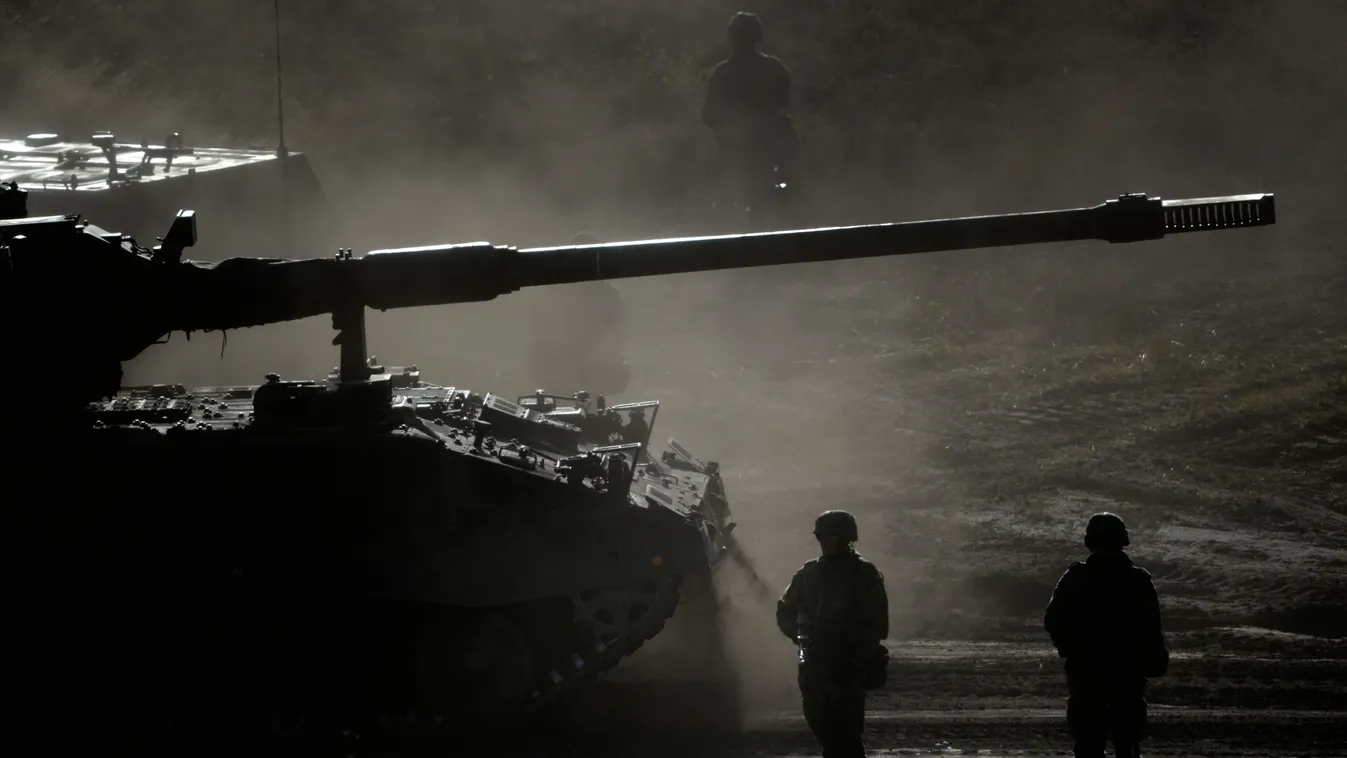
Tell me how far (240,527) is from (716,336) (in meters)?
12.8

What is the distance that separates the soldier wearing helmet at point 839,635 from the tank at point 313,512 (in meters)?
1.42

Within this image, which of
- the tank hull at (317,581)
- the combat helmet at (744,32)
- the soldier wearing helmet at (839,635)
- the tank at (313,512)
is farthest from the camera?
the combat helmet at (744,32)

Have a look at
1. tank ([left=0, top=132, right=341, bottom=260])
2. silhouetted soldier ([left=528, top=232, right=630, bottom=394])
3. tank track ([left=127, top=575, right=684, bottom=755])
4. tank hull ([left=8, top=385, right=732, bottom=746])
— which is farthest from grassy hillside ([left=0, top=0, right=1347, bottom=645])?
tank hull ([left=8, top=385, right=732, bottom=746])

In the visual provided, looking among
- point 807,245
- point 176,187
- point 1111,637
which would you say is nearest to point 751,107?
point 176,187

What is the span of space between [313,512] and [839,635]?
317 centimetres

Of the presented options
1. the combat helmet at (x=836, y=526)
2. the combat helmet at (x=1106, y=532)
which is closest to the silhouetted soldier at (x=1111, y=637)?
the combat helmet at (x=1106, y=532)

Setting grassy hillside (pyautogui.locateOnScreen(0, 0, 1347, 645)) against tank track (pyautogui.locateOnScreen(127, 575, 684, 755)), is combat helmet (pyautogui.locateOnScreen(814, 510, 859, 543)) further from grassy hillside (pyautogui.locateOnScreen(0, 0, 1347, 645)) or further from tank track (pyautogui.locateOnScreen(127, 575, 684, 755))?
grassy hillside (pyautogui.locateOnScreen(0, 0, 1347, 645))

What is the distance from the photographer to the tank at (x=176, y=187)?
706 inches

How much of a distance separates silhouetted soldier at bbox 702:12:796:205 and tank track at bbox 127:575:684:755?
1661cm

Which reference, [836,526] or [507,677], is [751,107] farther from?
[836,526]

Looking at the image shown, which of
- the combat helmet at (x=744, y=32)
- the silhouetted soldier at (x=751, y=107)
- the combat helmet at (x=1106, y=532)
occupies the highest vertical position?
the combat helmet at (x=744, y=32)

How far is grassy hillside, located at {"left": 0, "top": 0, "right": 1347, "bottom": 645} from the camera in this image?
1518 cm

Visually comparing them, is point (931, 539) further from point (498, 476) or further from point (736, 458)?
point (498, 476)

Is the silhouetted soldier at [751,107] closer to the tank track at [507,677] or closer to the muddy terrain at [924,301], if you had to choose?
the muddy terrain at [924,301]
